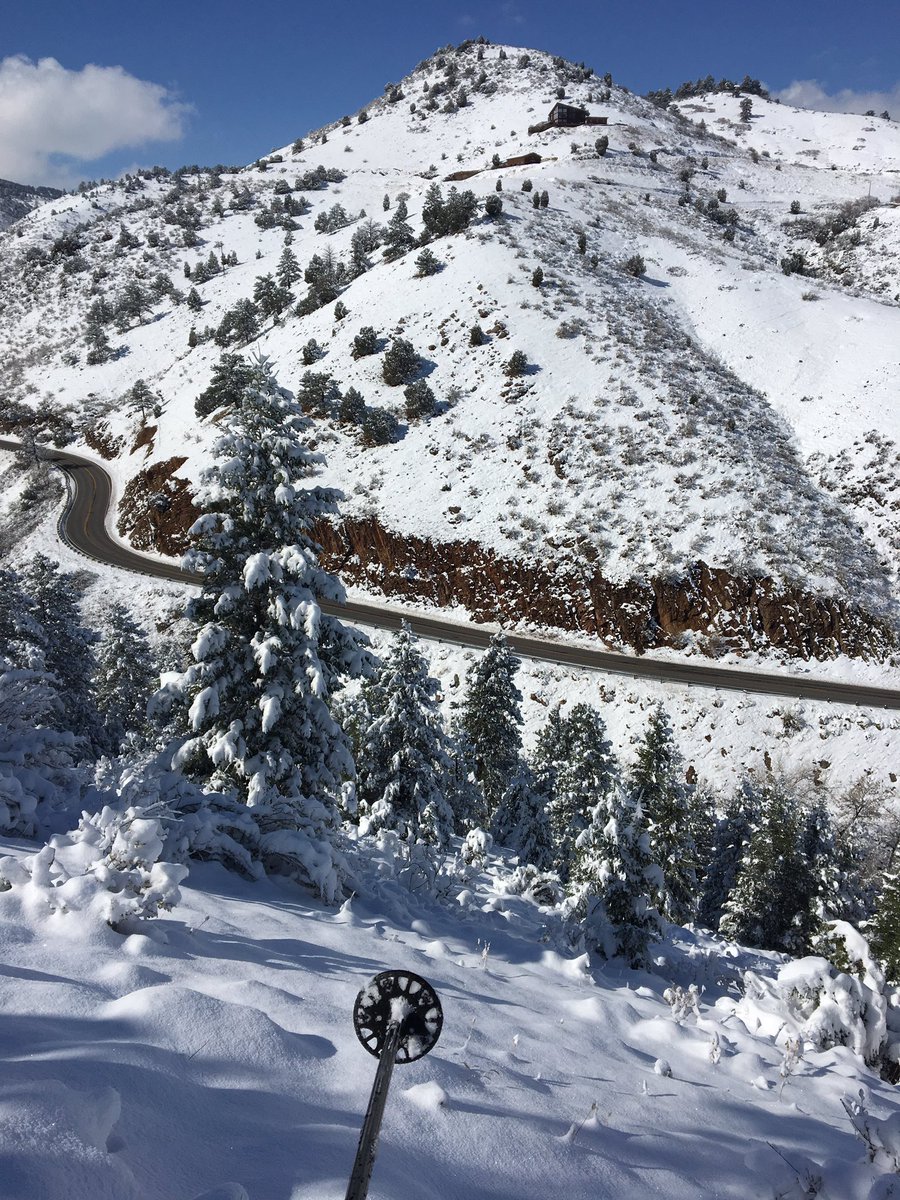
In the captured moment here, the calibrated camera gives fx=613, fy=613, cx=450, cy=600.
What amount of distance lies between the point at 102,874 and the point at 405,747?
51.0 feet

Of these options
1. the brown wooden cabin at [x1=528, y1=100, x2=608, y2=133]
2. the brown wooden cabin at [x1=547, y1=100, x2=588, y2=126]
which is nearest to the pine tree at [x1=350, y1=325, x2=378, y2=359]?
the brown wooden cabin at [x1=528, y1=100, x2=608, y2=133]

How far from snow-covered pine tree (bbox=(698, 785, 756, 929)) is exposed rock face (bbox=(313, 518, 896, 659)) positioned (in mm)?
8935

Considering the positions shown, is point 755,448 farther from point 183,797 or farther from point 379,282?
point 183,797

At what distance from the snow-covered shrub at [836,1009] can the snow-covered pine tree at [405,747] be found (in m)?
14.0

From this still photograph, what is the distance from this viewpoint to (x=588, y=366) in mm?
46750

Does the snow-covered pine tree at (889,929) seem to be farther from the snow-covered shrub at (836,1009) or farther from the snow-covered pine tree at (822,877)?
the snow-covered shrub at (836,1009)

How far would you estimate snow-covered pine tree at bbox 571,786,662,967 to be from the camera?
865 centimetres

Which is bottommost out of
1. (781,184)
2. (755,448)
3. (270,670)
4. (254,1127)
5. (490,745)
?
(490,745)

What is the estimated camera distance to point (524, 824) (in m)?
24.8

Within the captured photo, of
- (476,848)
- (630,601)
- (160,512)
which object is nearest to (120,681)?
(160,512)

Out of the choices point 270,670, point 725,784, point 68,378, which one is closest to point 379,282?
point 68,378

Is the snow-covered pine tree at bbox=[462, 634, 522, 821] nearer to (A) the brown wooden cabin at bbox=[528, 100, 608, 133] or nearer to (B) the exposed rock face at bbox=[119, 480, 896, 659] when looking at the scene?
(B) the exposed rock face at bbox=[119, 480, 896, 659]

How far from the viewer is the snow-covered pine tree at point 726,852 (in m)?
28.1

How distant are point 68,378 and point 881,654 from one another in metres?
85.7
